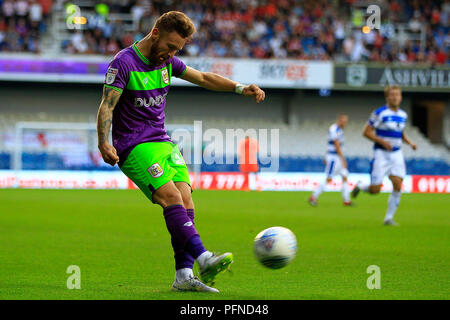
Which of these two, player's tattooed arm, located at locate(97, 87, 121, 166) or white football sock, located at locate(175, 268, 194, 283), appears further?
white football sock, located at locate(175, 268, 194, 283)

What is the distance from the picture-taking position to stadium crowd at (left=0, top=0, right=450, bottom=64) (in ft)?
110

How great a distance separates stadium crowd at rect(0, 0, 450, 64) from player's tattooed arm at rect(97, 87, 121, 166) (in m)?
27.5

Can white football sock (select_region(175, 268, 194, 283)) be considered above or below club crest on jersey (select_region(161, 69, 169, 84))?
below

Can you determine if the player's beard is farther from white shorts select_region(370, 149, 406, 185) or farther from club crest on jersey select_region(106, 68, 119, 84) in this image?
white shorts select_region(370, 149, 406, 185)

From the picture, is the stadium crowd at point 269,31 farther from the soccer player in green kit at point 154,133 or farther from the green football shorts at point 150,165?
the green football shorts at point 150,165

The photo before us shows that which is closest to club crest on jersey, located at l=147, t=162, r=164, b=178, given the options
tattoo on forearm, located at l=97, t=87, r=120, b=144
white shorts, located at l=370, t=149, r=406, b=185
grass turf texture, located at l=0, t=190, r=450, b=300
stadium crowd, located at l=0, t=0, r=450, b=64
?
tattoo on forearm, located at l=97, t=87, r=120, b=144

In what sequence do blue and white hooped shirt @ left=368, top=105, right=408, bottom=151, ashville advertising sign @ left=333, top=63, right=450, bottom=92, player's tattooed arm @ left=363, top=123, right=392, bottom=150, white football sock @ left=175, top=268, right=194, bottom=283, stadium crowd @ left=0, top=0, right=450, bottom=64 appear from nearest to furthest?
white football sock @ left=175, top=268, right=194, bottom=283 → player's tattooed arm @ left=363, top=123, right=392, bottom=150 → blue and white hooped shirt @ left=368, top=105, right=408, bottom=151 → stadium crowd @ left=0, top=0, right=450, bottom=64 → ashville advertising sign @ left=333, top=63, right=450, bottom=92

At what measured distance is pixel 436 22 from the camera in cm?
3606

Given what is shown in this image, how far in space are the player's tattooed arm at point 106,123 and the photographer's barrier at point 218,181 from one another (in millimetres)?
22337

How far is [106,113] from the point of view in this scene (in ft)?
19.3

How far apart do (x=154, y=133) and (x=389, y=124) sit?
8023mm

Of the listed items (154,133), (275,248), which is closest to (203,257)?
(275,248)

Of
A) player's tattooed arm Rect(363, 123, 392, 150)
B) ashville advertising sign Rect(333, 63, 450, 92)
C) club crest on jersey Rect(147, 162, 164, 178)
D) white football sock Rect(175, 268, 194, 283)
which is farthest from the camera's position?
ashville advertising sign Rect(333, 63, 450, 92)

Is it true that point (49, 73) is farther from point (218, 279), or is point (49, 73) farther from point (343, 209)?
point (218, 279)
